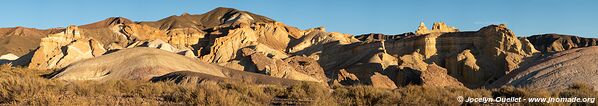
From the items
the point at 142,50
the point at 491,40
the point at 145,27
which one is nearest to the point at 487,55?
the point at 491,40

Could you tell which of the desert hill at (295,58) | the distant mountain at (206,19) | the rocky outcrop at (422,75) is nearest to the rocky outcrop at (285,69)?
the desert hill at (295,58)

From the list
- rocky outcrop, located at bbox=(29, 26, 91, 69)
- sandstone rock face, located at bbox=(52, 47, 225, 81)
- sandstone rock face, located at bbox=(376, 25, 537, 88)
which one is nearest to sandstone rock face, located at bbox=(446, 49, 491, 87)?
sandstone rock face, located at bbox=(376, 25, 537, 88)

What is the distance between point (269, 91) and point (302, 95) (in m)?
1.51

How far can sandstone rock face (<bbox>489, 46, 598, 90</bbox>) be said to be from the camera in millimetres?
22797

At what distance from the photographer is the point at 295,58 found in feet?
162

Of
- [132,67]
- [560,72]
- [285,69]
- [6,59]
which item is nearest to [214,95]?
[560,72]

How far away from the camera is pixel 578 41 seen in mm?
127188

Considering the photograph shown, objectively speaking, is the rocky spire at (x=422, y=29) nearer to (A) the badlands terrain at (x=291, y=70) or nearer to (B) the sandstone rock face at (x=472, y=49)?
(A) the badlands terrain at (x=291, y=70)

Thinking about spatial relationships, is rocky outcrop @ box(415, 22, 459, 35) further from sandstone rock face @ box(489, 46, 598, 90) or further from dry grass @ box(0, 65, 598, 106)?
dry grass @ box(0, 65, 598, 106)

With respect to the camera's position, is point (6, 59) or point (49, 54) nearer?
point (49, 54)

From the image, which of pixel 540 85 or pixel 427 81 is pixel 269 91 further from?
pixel 427 81

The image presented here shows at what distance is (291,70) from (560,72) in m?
19.8

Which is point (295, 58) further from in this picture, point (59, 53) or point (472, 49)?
point (472, 49)

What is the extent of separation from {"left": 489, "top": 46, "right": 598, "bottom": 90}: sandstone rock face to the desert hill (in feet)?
4.94
